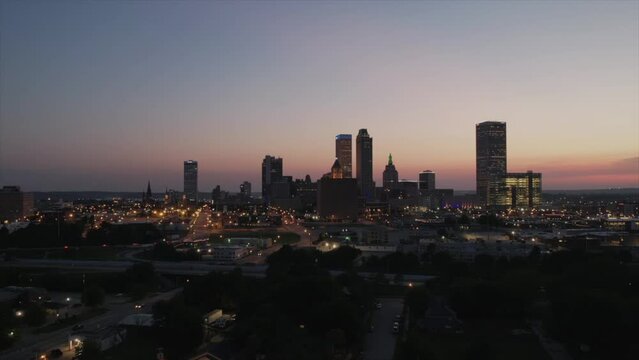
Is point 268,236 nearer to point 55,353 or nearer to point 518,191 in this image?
point 55,353

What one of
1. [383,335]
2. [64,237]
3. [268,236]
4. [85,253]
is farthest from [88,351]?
[268,236]

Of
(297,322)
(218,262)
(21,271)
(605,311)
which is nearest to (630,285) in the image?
(605,311)

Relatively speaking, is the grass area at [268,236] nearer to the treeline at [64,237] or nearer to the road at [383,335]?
the treeline at [64,237]

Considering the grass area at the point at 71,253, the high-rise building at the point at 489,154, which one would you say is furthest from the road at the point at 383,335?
the high-rise building at the point at 489,154

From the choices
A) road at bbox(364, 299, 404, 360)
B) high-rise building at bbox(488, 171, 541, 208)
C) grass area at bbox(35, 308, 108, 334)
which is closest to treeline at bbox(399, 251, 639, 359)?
road at bbox(364, 299, 404, 360)

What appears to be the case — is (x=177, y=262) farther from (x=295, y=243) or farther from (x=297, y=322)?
(x=297, y=322)
